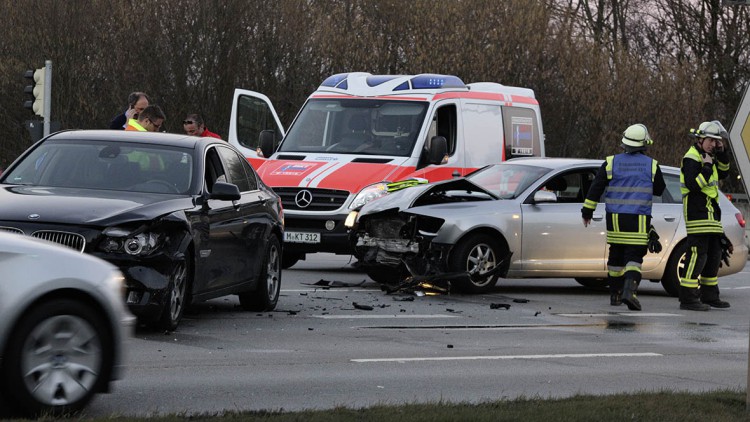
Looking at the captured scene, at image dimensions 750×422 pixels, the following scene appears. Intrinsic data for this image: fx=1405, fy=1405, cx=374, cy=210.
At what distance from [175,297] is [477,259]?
17.1ft

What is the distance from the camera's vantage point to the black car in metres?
9.76

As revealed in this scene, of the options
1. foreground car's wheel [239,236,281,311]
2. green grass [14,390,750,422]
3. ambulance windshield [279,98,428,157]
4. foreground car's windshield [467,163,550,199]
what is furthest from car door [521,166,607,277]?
green grass [14,390,750,422]

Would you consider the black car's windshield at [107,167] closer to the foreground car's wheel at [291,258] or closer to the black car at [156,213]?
the black car at [156,213]

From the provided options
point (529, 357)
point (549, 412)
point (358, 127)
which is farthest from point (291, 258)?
point (549, 412)

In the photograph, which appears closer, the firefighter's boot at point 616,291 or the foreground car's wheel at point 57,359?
the foreground car's wheel at point 57,359

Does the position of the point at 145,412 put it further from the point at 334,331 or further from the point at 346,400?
the point at 334,331

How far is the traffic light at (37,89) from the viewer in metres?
21.2

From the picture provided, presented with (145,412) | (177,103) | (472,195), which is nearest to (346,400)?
(145,412)

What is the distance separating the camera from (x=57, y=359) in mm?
6766

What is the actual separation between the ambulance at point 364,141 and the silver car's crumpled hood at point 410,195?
39.0 inches

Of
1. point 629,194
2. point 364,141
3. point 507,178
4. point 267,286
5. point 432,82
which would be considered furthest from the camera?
point 432,82

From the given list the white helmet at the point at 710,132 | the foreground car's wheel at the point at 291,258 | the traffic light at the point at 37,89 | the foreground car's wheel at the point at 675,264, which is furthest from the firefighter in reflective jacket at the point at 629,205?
the traffic light at the point at 37,89

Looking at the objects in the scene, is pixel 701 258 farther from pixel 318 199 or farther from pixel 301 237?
pixel 301 237

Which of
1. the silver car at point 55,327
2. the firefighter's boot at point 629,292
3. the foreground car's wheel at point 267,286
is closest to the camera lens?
the silver car at point 55,327
